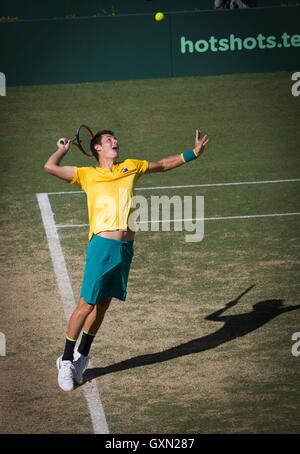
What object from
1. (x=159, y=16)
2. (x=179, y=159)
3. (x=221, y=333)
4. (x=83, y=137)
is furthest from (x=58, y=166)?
(x=159, y=16)

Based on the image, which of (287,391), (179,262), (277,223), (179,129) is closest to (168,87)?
(179,129)

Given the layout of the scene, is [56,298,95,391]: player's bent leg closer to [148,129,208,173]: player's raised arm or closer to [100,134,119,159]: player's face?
[100,134,119,159]: player's face

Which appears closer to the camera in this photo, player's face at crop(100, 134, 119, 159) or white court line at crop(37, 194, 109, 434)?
white court line at crop(37, 194, 109, 434)

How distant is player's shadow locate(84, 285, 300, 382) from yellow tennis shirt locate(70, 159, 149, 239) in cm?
136

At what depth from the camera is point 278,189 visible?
16766 mm

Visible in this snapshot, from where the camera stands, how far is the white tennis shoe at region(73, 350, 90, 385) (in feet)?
32.8

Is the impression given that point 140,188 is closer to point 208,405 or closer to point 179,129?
point 179,129

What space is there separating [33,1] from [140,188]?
12061 millimetres

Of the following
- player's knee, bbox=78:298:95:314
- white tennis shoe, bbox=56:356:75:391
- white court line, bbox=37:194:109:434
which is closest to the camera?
white court line, bbox=37:194:109:434

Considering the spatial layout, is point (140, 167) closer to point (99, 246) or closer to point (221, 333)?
point (99, 246)

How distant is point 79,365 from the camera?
10.0m

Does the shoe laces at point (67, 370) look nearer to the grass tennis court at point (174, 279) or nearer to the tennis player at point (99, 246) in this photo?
the tennis player at point (99, 246)

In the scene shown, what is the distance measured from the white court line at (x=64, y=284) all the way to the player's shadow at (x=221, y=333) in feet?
1.53

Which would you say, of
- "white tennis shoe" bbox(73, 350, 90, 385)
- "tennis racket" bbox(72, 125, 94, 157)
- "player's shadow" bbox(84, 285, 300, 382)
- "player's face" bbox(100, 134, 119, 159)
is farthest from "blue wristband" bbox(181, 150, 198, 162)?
"white tennis shoe" bbox(73, 350, 90, 385)
